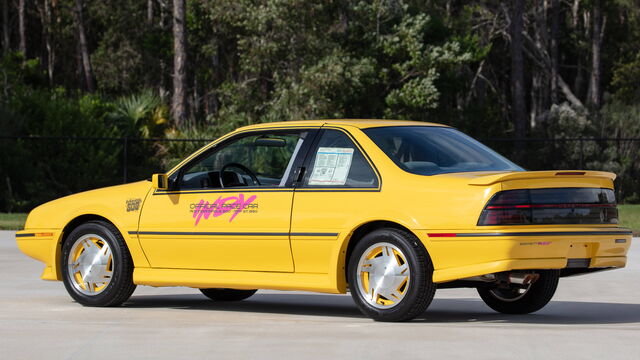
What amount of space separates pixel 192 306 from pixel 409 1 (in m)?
32.8

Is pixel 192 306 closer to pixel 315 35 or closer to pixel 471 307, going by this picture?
pixel 471 307

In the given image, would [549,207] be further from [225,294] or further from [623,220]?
[623,220]

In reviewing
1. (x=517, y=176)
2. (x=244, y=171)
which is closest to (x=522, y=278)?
(x=517, y=176)

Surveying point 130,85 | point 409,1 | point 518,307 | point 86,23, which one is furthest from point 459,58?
point 518,307

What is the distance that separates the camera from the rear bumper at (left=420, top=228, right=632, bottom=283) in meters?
8.80

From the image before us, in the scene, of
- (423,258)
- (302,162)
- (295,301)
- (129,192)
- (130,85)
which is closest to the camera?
(423,258)

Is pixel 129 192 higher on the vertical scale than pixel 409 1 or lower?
lower

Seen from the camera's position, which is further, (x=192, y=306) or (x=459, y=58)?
Answer: (x=459, y=58)

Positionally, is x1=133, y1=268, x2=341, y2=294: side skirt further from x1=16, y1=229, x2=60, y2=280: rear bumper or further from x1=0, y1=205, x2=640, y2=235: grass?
x1=0, y1=205, x2=640, y2=235: grass

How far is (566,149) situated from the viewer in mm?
35312

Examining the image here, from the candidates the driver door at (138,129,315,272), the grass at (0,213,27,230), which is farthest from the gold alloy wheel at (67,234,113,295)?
the grass at (0,213,27,230)

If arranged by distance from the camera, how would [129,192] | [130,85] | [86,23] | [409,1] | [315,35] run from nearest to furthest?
[129,192] < [315,35] < [409,1] < [130,85] < [86,23]

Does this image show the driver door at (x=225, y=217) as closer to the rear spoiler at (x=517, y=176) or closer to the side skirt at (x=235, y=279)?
the side skirt at (x=235, y=279)

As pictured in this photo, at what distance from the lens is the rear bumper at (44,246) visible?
436 inches
